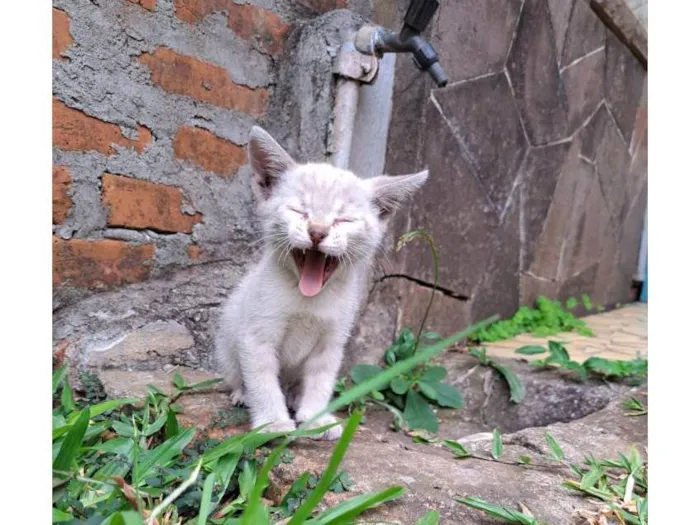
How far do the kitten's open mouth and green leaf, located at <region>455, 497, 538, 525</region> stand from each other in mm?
596

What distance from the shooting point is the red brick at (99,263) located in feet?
4.83

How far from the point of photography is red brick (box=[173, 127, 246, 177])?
5.56ft

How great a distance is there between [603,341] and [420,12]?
2205 millimetres

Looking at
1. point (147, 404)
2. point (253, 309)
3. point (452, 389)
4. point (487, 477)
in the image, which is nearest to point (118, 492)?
point (147, 404)

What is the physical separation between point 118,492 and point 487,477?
774 millimetres

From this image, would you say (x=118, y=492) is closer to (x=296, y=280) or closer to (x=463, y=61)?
(x=296, y=280)

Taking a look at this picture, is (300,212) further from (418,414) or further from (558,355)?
(558,355)

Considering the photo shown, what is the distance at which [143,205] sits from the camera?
5.33 ft

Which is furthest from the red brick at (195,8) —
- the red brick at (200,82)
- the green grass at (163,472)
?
the green grass at (163,472)

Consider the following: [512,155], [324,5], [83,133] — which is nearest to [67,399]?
[83,133]

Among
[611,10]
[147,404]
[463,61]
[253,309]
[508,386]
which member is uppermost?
[611,10]

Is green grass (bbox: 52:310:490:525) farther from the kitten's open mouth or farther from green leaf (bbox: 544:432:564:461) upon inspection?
green leaf (bbox: 544:432:564:461)

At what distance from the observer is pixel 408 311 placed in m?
2.32

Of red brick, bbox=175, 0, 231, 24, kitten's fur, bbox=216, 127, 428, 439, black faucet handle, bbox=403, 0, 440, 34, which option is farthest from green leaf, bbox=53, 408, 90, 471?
black faucet handle, bbox=403, 0, 440, 34
